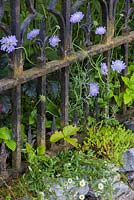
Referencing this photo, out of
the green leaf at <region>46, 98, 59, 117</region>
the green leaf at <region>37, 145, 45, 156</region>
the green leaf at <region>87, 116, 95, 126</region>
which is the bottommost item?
the green leaf at <region>37, 145, 45, 156</region>

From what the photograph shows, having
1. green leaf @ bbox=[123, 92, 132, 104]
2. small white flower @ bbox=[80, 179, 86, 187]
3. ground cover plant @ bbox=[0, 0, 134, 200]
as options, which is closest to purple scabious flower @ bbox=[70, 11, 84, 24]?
ground cover plant @ bbox=[0, 0, 134, 200]

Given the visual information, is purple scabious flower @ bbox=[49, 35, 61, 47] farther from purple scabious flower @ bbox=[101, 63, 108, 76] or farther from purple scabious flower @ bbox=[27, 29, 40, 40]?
purple scabious flower @ bbox=[101, 63, 108, 76]

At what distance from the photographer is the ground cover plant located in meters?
3.83

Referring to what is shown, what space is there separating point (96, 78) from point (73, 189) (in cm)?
85

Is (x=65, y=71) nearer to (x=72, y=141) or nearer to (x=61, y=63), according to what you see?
(x=61, y=63)

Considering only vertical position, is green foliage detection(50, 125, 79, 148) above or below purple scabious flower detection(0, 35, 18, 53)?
below

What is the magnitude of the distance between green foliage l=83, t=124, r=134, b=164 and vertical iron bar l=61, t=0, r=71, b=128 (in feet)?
0.76

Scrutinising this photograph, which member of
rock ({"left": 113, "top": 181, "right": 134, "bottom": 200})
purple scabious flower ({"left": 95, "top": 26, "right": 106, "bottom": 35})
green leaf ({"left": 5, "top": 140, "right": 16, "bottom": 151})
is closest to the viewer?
green leaf ({"left": 5, "top": 140, "right": 16, "bottom": 151})

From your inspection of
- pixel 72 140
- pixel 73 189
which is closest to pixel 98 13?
pixel 72 140

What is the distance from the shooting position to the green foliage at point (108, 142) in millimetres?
4227

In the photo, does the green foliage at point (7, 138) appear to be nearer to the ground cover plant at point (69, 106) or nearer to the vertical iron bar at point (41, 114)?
the ground cover plant at point (69, 106)

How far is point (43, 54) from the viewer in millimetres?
3840

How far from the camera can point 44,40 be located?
3.82m

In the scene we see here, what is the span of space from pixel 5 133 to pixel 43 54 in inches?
19.0
